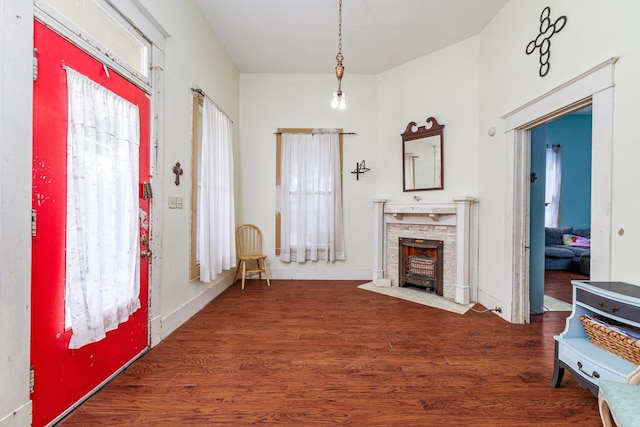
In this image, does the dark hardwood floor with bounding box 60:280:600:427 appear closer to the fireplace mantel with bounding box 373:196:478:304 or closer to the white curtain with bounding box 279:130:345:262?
the fireplace mantel with bounding box 373:196:478:304

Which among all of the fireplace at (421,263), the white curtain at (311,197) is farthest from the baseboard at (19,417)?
the fireplace at (421,263)

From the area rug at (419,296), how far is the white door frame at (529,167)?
1.81 ft

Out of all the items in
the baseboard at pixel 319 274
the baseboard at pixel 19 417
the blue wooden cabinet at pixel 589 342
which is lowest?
the baseboard at pixel 319 274

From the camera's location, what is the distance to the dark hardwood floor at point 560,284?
3.66 meters

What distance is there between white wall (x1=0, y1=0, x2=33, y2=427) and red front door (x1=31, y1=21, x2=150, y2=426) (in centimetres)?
5

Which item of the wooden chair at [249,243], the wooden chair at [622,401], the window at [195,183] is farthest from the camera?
the wooden chair at [249,243]

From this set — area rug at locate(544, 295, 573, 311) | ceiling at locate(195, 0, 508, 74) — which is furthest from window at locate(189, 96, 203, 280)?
area rug at locate(544, 295, 573, 311)

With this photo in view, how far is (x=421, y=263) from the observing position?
12.6ft

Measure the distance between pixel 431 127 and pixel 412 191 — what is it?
91 centimetres

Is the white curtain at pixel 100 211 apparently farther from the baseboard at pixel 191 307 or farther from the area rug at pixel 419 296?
the area rug at pixel 419 296

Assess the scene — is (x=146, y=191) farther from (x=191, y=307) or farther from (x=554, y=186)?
(x=554, y=186)

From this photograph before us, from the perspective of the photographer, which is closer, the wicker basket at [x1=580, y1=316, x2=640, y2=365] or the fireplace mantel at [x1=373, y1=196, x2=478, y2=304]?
the wicker basket at [x1=580, y1=316, x2=640, y2=365]

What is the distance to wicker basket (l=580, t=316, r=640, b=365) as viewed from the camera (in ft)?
4.55

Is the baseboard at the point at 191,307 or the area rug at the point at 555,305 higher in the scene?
the baseboard at the point at 191,307
